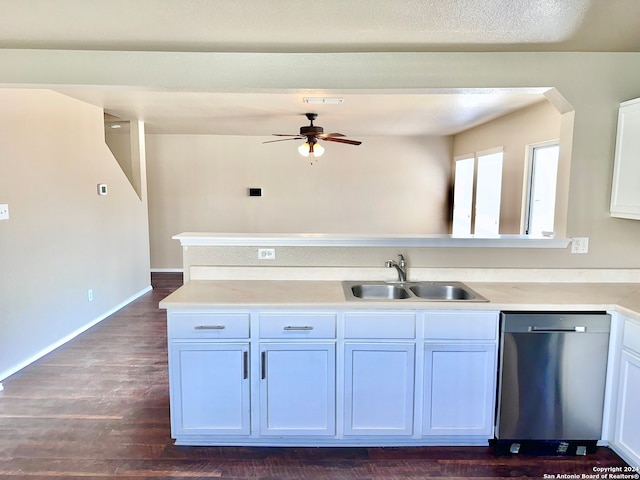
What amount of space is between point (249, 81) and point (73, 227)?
259cm

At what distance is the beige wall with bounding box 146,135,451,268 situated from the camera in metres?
6.62

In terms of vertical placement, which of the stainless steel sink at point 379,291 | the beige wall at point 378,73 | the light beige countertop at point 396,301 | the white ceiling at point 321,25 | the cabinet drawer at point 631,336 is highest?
the white ceiling at point 321,25

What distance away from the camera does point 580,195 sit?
2.58m

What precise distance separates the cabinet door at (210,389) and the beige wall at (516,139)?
3.60m

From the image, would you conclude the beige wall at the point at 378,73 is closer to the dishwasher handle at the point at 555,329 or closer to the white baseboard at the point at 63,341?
the dishwasher handle at the point at 555,329

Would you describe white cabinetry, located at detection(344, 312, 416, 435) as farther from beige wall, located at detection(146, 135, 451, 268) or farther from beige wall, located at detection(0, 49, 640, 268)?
beige wall, located at detection(146, 135, 451, 268)

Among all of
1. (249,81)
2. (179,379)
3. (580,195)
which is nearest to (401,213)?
(580,195)

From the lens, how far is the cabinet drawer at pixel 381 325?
6.91 ft

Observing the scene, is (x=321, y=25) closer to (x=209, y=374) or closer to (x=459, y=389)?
(x=209, y=374)

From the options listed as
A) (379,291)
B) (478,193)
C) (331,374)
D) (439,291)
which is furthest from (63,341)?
(478,193)

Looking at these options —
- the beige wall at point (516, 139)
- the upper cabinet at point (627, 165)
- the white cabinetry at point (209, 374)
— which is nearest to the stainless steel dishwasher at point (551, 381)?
the upper cabinet at point (627, 165)

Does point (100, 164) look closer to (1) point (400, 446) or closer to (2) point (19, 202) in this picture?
(2) point (19, 202)

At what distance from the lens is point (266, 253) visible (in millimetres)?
2637

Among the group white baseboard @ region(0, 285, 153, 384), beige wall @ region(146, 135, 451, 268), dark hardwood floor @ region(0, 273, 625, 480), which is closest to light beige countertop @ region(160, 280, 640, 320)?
dark hardwood floor @ region(0, 273, 625, 480)
